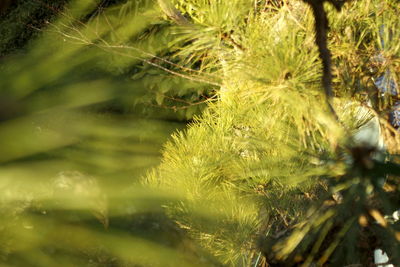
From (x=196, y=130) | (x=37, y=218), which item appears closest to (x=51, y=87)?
(x=37, y=218)

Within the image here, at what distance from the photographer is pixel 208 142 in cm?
101

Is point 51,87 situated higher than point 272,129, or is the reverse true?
point 272,129

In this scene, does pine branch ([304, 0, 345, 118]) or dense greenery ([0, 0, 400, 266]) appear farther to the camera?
dense greenery ([0, 0, 400, 266])

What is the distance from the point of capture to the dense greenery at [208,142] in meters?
0.74

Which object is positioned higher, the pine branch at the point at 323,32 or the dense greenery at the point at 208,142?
the pine branch at the point at 323,32

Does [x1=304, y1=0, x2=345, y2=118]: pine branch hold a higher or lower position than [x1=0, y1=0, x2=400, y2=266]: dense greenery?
higher

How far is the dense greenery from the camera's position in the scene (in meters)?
0.74

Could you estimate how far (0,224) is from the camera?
1891mm

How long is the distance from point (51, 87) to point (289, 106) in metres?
1.55

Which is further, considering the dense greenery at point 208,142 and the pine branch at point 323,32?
the dense greenery at point 208,142

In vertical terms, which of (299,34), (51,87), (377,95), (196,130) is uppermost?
(299,34)

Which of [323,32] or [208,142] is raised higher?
[323,32]

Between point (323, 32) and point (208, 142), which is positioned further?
point (208, 142)

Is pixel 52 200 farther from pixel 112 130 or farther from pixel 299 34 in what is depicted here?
pixel 299 34
